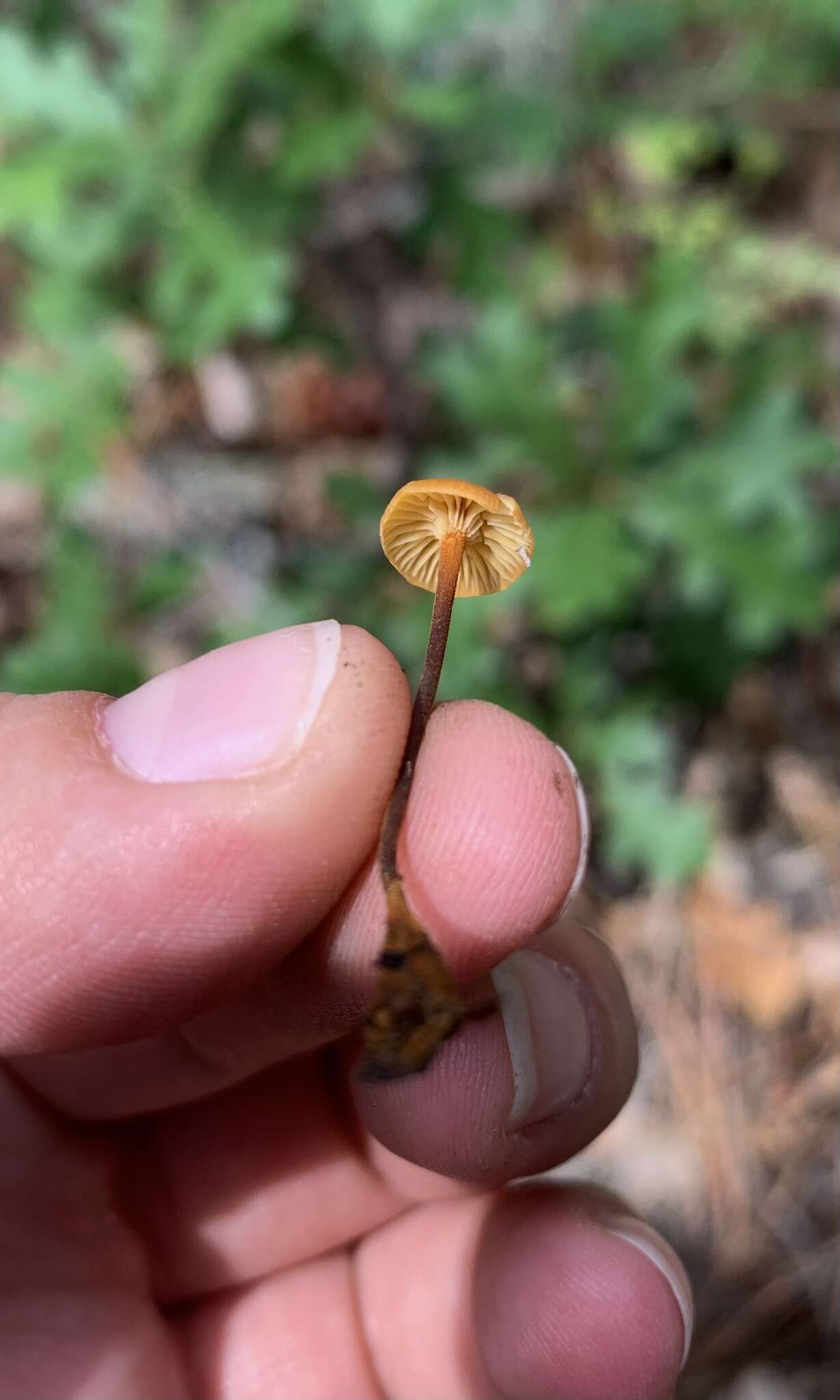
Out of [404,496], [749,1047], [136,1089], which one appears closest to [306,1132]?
[136,1089]

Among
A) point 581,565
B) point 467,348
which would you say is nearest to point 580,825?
point 581,565

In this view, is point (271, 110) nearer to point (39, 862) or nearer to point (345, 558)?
point (345, 558)

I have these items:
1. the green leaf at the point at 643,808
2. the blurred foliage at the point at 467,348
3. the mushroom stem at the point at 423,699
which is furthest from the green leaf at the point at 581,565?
the mushroom stem at the point at 423,699

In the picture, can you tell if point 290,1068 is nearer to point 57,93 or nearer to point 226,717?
point 226,717

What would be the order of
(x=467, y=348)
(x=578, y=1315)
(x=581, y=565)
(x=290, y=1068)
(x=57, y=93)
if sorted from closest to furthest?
(x=578, y=1315), (x=290, y=1068), (x=581, y=565), (x=57, y=93), (x=467, y=348)

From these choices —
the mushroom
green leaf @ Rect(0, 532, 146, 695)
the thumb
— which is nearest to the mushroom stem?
the mushroom

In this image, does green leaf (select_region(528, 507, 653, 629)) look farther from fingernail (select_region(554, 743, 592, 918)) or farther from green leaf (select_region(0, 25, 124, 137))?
green leaf (select_region(0, 25, 124, 137))

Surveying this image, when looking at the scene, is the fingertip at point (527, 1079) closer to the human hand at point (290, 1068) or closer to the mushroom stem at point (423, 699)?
the human hand at point (290, 1068)
